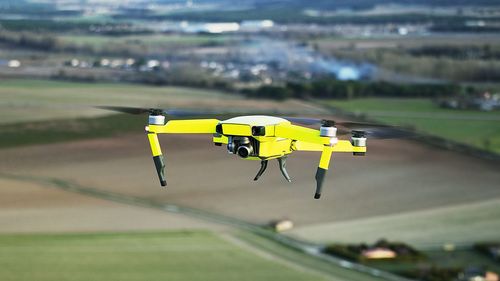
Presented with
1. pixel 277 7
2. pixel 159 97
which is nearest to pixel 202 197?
pixel 159 97

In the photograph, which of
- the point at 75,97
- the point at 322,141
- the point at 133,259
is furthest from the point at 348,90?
the point at 322,141

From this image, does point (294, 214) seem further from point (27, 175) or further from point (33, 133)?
point (33, 133)

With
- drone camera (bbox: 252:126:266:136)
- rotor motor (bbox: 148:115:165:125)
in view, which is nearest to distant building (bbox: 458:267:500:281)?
rotor motor (bbox: 148:115:165:125)

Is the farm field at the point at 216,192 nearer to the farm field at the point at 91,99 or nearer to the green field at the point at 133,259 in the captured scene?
the green field at the point at 133,259

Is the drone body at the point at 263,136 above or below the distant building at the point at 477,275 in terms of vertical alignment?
above

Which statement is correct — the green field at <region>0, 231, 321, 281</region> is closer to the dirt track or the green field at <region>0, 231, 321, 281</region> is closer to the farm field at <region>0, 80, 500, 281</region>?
the farm field at <region>0, 80, 500, 281</region>

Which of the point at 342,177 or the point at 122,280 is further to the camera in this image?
the point at 342,177

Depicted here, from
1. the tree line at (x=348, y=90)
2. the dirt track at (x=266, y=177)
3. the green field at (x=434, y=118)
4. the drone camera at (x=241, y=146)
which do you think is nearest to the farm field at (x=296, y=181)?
the dirt track at (x=266, y=177)
